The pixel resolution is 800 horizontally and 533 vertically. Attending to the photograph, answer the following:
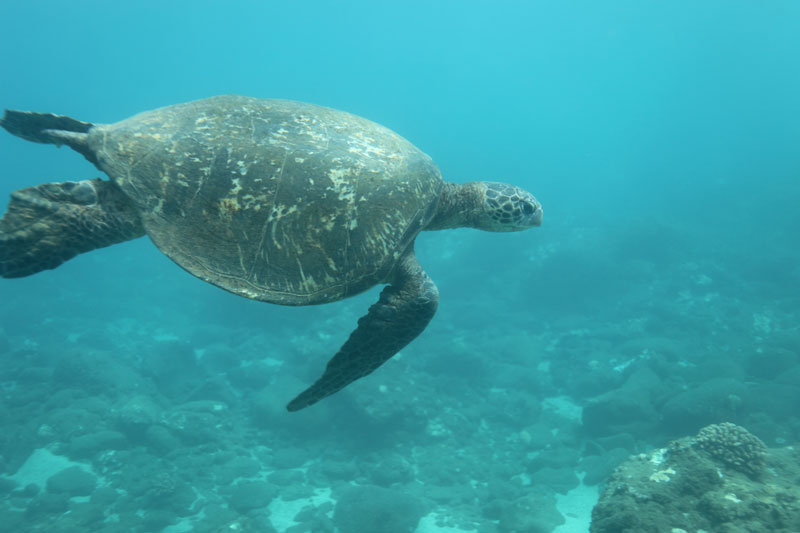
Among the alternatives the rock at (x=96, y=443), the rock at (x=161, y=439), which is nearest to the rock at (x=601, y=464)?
the rock at (x=161, y=439)

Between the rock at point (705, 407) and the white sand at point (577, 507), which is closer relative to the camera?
the white sand at point (577, 507)

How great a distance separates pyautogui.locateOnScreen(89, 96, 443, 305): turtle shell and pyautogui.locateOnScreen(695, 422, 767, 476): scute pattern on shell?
238 inches

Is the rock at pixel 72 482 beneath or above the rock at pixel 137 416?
beneath

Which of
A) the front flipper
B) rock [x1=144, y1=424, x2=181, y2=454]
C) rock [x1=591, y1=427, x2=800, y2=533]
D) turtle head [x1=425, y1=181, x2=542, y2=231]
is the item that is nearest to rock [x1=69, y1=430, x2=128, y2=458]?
rock [x1=144, y1=424, x2=181, y2=454]

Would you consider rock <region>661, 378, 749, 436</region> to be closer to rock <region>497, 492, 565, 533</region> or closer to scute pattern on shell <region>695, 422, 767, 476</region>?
rock <region>497, 492, 565, 533</region>

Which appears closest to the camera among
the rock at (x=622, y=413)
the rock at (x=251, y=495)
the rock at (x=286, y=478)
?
the rock at (x=251, y=495)

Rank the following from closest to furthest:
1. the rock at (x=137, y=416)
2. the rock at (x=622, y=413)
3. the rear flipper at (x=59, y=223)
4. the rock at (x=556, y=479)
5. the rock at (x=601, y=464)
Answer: the rear flipper at (x=59, y=223)
the rock at (x=601, y=464)
the rock at (x=556, y=479)
the rock at (x=622, y=413)
the rock at (x=137, y=416)

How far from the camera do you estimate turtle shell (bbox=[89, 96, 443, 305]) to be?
393cm

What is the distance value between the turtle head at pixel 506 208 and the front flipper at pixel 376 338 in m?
1.93

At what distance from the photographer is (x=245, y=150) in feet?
13.3

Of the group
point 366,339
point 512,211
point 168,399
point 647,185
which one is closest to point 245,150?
point 366,339

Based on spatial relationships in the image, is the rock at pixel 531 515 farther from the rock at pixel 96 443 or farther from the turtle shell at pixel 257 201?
the rock at pixel 96 443

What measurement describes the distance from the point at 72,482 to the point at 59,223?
35.6ft

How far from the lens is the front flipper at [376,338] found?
432 centimetres
